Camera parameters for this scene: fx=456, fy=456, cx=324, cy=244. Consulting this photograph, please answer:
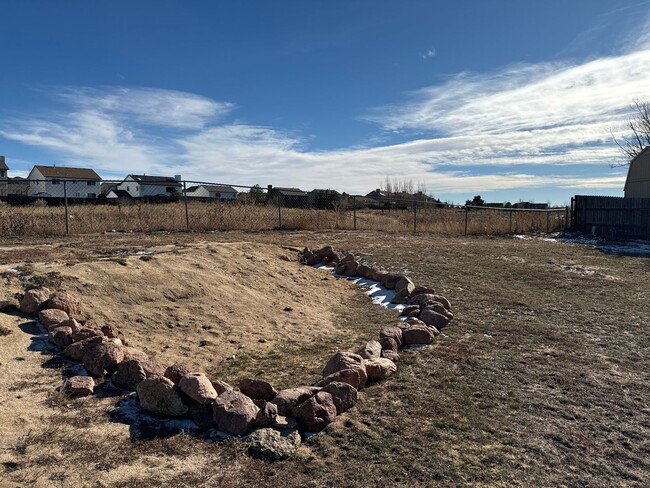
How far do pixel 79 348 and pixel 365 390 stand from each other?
2463 millimetres

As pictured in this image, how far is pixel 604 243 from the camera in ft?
55.1

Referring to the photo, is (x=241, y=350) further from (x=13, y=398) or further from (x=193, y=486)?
(x=193, y=486)

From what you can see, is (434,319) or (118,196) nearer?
(434,319)

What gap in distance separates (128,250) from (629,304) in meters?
8.10

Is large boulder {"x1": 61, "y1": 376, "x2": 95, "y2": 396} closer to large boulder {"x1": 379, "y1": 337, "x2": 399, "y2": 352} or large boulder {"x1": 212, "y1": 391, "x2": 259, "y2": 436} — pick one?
large boulder {"x1": 212, "y1": 391, "x2": 259, "y2": 436}

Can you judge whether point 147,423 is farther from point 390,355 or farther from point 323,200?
point 323,200

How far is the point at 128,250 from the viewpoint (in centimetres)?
789

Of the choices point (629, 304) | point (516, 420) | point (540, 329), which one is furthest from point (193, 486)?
point (629, 304)

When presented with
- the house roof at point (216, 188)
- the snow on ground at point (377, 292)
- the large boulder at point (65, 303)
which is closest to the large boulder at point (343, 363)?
the large boulder at point (65, 303)

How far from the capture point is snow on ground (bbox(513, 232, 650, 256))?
14398 mm

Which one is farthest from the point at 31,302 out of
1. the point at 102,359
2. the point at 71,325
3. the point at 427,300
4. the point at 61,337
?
the point at 427,300

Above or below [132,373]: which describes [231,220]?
above

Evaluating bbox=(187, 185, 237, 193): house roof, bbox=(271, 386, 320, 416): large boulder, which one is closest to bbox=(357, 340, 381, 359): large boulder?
bbox=(271, 386, 320, 416): large boulder

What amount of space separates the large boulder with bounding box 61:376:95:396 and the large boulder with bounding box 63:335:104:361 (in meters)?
0.39
